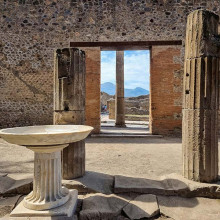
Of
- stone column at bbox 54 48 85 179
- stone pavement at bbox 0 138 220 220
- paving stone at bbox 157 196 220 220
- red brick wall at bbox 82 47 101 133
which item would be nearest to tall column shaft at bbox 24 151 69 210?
stone pavement at bbox 0 138 220 220

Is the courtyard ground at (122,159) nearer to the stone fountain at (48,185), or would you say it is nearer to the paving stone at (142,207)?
the paving stone at (142,207)

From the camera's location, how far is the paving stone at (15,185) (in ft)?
9.61

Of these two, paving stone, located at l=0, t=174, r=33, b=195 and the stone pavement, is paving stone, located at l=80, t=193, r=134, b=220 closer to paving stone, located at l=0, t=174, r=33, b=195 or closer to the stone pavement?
the stone pavement

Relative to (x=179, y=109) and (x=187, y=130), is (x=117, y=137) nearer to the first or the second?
(x=179, y=109)

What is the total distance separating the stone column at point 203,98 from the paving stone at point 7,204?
2.62 meters

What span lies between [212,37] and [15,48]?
7680mm

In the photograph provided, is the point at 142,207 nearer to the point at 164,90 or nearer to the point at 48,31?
the point at 164,90

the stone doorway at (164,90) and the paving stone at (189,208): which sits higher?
the stone doorway at (164,90)

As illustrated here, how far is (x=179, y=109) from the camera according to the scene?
7828mm

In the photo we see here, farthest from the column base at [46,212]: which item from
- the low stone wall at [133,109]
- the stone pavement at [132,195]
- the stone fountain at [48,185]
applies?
the low stone wall at [133,109]

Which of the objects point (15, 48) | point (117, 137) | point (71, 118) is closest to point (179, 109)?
point (117, 137)

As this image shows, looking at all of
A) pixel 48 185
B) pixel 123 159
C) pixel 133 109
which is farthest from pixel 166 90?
pixel 133 109

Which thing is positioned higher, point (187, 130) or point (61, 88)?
point (61, 88)

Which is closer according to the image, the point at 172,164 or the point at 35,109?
the point at 172,164
